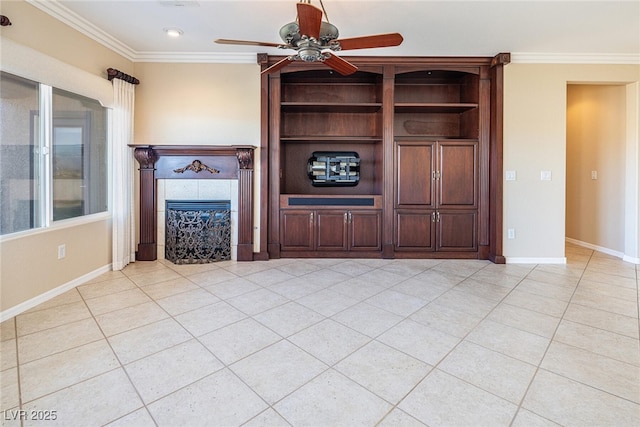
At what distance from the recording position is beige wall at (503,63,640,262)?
3.91m

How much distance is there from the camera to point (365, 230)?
4.16m

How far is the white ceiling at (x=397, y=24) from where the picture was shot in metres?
2.77

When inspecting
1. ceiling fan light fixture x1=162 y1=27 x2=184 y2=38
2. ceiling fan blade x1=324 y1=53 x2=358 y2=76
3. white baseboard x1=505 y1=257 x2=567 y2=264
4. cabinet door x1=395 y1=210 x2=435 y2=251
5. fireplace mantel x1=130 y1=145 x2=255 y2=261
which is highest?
ceiling fan light fixture x1=162 y1=27 x2=184 y2=38

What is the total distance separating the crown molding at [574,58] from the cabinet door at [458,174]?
1208 mm

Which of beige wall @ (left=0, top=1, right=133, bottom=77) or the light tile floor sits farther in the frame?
beige wall @ (left=0, top=1, right=133, bottom=77)

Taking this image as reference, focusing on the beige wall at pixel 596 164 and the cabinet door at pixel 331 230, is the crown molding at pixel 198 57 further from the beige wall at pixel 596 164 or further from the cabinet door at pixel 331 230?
the beige wall at pixel 596 164

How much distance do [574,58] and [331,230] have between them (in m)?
3.91

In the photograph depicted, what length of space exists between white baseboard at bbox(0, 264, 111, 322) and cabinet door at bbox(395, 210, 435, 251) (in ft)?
12.2

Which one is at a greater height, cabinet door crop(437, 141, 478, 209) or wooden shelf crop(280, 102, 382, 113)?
wooden shelf crop(280, 102, 382, 113)

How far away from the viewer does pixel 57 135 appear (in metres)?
2.89

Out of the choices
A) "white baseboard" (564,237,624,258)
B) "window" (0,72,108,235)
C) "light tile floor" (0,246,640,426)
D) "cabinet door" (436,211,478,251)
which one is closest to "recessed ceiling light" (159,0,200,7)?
"window" (0,72,108,235)

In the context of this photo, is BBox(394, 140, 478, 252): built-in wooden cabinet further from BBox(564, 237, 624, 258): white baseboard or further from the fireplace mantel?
BBox(564, 237, 624, 258): white baseboard

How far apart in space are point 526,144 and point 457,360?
3.38 metres

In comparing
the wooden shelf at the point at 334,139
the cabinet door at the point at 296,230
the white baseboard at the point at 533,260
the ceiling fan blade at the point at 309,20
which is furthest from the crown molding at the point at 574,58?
the cabinet door at the point at 296,230
